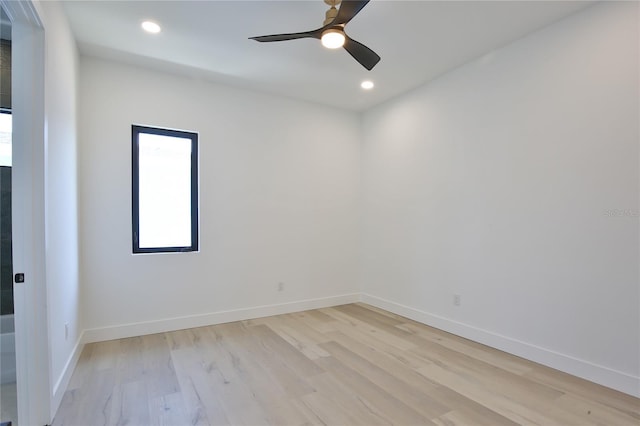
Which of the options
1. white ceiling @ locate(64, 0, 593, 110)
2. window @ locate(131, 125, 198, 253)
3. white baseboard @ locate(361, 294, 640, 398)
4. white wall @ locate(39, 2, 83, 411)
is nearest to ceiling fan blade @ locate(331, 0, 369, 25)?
white ceiling @ locate(64, 0, 593, 110)

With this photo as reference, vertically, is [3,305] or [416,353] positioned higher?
[3,305]

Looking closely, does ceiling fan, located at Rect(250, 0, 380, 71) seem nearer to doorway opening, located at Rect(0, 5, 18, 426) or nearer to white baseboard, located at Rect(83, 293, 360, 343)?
doorway opening, located at Rect(0, 5, 18, 426)

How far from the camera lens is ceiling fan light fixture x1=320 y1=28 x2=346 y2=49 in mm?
2230

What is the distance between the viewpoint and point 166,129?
3.66 m

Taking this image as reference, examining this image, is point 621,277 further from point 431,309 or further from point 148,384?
point 148,384

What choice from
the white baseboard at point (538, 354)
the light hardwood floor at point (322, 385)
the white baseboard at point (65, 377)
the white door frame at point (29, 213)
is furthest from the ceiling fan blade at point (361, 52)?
the white baseboard at point (65, 377)

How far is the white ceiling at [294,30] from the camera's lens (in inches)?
98.7

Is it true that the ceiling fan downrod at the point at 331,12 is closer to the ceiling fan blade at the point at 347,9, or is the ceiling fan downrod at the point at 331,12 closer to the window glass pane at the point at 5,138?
the ceiling fan blade at the point at 347,9

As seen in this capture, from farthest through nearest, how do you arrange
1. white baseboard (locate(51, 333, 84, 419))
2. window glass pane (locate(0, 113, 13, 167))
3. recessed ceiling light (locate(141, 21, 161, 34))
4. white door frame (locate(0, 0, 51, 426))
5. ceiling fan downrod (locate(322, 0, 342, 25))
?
recessed ceiling light (locate(141, 21, 161, 34)), ceiling fan downrod (locate(322, 0, 342, 25)), white baseboard (locate(51, 333, 84, 419)), window glass pane (locate(0, 113, 13, 167)), white door frame (locate(0, 0, 51, 426))

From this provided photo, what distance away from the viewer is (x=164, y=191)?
3.69 meters

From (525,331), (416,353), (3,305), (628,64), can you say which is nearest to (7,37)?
(3,305)

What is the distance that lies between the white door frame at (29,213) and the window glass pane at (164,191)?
1.68m

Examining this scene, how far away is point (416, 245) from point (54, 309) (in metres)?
3.46

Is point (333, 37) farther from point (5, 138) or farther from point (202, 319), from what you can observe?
point (202, 319)
